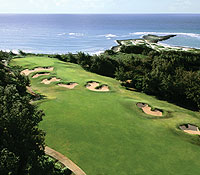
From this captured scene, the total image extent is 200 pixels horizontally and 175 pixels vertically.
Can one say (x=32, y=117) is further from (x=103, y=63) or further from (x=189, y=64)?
(x=189, y=64)

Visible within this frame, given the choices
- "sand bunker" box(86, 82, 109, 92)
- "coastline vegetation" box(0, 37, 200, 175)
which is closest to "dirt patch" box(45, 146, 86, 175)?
"coastline vegetation" box(0, 37, 200, 175)

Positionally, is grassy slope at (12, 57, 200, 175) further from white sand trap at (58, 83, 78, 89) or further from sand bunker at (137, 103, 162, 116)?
white sand trap at (58, 83, 78, 89)

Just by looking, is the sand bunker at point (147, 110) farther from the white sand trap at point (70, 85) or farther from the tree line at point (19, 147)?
the tree line at point (19, 147)

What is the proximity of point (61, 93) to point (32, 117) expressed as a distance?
19.8 metres

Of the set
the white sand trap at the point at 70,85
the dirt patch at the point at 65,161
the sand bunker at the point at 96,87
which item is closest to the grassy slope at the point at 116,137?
the dirt patch at the point at 65,161

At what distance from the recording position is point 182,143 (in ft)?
76.2

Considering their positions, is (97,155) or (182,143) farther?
(182,143)

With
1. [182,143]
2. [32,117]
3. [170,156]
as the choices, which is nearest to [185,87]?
[182,143]

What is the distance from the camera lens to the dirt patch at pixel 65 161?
694 inches

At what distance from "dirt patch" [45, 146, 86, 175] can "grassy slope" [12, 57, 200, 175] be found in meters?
0.51

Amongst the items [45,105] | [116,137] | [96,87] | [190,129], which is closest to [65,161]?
[116,137]

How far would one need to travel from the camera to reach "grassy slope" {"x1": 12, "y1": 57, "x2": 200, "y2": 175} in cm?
1875

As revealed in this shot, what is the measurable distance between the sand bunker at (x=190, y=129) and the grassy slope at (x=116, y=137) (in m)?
0.93

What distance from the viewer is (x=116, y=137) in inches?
912
